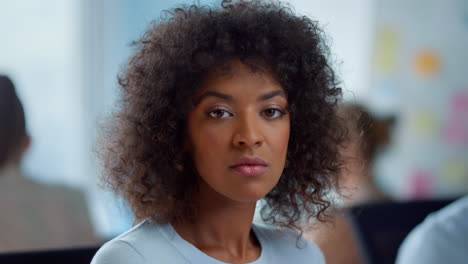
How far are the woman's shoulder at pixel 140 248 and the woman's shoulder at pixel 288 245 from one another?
19 cm

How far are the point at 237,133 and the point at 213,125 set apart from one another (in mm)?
36

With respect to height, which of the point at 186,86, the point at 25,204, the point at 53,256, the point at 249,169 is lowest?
the point at 25,204

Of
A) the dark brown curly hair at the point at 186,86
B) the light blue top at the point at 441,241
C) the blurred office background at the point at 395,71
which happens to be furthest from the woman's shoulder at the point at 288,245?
the blurred office background at the point at 395,71

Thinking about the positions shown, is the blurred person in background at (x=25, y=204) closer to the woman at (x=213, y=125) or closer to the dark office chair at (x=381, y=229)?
the woman at (x=213, y=125)

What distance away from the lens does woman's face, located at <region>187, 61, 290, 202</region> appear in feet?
2.92

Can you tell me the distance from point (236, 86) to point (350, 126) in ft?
0.98

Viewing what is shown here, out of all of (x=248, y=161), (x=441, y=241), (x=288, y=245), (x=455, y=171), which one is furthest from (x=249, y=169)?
(x=455, y=171)

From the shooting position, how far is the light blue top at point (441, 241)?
1.46 metres

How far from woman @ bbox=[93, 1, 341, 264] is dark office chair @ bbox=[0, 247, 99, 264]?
0.65 ft

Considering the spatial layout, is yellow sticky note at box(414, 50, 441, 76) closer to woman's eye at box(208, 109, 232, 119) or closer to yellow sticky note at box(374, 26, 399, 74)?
yellow sticky note at box(374, 26, 399, 74)

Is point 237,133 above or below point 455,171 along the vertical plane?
above

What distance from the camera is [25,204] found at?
1.81m

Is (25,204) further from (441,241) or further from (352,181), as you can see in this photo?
(441,241)

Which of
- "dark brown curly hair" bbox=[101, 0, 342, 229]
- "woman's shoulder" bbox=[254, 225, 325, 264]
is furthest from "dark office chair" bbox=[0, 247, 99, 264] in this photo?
"woman's shoulder" bbox=[254, 225, 325, 264]
